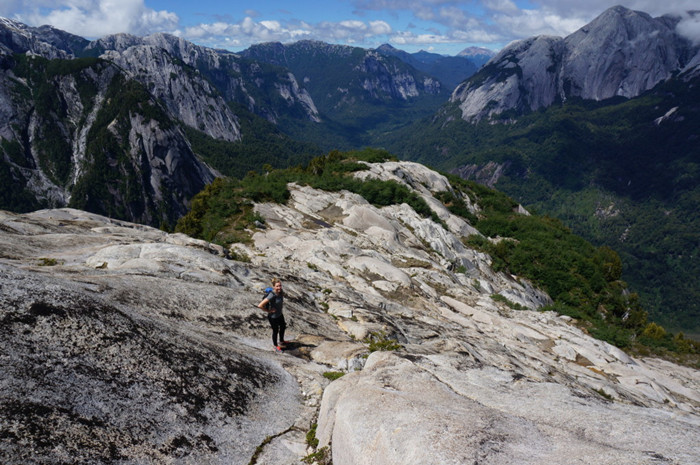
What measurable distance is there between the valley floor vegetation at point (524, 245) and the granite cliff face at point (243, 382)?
41.3 feet

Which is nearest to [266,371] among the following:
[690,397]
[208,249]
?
[208,249]

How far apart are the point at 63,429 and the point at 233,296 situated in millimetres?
9317

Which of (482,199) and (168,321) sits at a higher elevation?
(482,199)

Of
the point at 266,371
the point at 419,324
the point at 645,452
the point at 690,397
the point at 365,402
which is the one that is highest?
the point at 645,452

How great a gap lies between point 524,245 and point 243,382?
4669 centimetres

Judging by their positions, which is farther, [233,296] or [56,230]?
[56,230]

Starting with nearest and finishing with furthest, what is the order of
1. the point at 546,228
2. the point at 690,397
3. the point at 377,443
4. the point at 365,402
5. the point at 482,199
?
the point at 377,443 → the point at 365,402 → the point at 690,397 → the point at 546,228 → the point at 482,199

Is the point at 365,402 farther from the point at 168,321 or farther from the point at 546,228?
the point at 546,228

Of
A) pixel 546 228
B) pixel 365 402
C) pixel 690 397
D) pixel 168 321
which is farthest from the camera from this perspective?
pixel 546 228

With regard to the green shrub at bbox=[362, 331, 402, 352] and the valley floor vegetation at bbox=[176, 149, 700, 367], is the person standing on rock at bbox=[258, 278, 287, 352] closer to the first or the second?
the green shrub at bbox=[362, 331, 402, 352]

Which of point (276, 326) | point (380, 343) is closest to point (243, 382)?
point (276, 326)

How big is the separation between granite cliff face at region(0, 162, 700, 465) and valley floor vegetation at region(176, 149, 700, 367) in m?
12.6

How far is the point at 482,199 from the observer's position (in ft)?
236

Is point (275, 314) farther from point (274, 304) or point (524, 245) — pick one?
point (524, 245)
